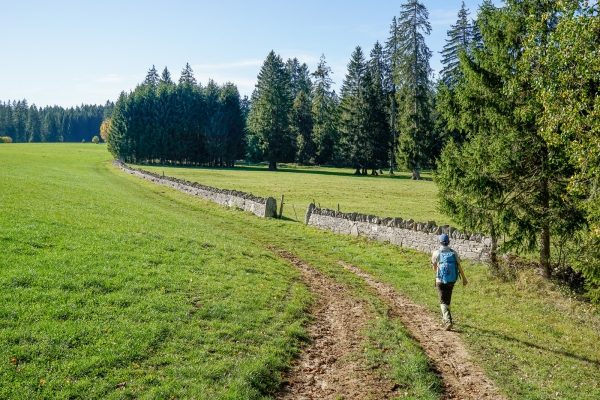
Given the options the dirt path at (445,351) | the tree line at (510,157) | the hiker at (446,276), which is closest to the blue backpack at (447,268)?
the hiker at (446,276)

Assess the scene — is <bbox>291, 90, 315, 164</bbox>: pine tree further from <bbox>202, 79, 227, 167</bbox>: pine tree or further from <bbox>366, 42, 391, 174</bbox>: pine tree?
<bbox>366, 42, 391, 174</bbox>: pine tree

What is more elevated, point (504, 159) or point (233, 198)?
point (504, 159)

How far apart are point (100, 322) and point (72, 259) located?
3666 millimetres

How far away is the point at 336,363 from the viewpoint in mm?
8508

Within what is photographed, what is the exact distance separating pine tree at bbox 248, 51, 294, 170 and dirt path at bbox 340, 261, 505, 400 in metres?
65.3

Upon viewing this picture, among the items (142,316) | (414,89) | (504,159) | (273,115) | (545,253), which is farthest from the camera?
(273,115)

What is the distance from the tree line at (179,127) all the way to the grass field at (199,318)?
227 ft

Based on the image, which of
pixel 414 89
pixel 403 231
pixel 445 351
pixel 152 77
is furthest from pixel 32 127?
pixel 445 351

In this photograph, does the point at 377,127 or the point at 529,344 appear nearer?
the point at 529,344

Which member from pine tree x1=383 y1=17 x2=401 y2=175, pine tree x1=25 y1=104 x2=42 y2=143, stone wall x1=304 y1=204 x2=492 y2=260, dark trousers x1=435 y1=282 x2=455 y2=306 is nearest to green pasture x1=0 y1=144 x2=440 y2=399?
dark trousers x1=435 y1=282 x2=455 y2=306

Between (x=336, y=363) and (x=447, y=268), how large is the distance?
12.5 feet

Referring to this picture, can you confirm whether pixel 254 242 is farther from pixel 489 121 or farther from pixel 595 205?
pixel 595 205

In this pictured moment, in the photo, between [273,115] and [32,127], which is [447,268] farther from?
[32,127]

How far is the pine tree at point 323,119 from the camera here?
81875 mm
